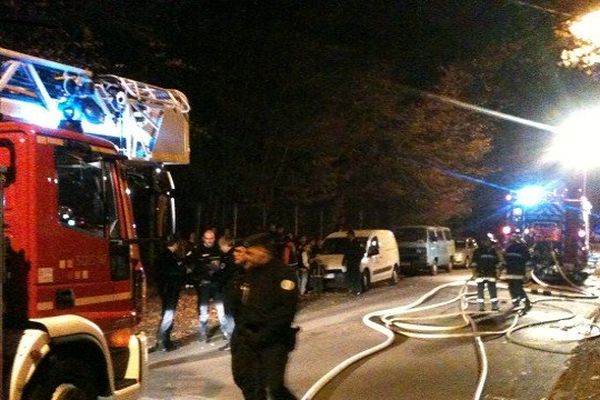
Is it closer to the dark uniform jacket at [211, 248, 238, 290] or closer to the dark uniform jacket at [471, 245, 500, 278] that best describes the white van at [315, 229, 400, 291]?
the dark uniform jacket at [471, 245, 500, 278]

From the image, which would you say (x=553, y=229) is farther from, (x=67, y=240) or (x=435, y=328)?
(x=67, y=240)

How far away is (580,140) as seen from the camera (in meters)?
16.5

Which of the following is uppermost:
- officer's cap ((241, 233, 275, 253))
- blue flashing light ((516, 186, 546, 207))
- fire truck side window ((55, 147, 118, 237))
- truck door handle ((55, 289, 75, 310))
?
blue flashing light ((516, 186, 546, 207))

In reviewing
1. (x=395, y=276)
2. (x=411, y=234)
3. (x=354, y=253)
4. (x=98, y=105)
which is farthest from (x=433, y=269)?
(x=98, y=105)

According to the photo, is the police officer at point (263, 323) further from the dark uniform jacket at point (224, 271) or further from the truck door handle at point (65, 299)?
the dark uniform jacket at point (224, 271)

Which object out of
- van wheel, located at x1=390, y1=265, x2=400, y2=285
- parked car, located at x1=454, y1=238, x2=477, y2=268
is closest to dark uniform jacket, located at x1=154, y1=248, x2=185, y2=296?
van wheel, located at x1=390, y1=265, x2=400, y2=285

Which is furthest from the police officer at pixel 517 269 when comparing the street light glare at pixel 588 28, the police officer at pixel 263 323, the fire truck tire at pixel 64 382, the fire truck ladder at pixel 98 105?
the fire truck tire at pixel 64 382

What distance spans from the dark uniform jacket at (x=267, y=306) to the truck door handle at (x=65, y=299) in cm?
132

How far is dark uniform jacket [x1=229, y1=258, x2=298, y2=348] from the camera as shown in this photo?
5.81m

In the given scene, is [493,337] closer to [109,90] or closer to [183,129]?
[183,129]

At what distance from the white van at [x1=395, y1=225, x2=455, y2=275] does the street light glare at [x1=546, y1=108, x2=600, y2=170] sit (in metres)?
6.93

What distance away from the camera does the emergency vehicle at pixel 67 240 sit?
5.02 meters

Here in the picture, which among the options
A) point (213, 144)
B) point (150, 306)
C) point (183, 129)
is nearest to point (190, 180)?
point (213, 144)

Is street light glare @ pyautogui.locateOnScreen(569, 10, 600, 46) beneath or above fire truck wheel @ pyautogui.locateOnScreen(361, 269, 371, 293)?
above
